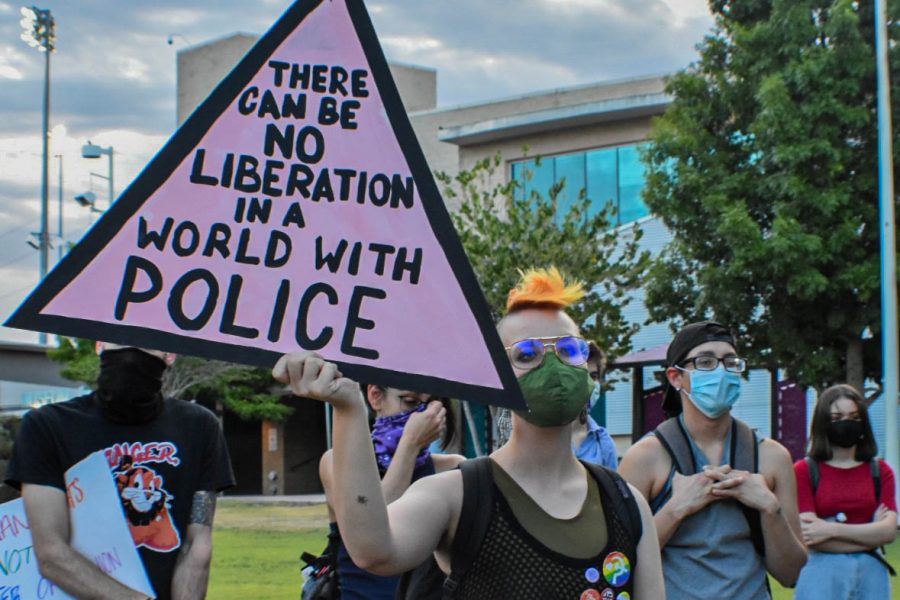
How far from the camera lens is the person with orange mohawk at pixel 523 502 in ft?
8.41

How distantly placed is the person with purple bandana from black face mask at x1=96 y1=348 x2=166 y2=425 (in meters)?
0.75

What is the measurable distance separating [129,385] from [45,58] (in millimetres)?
46551

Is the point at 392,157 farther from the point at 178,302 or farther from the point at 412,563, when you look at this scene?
the point at 412,563

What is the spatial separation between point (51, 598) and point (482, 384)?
1762mm

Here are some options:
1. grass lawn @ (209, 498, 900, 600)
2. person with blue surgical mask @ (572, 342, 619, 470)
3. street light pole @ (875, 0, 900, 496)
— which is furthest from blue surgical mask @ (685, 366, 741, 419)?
street light pole @ (875, 0, 900, 496)

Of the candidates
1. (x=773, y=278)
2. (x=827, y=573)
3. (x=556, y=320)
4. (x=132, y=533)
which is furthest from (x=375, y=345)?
(x=773, y=278)

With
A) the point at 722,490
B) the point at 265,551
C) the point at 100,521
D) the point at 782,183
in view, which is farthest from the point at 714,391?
the point at 782,183

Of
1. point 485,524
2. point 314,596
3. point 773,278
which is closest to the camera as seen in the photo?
point 485,524

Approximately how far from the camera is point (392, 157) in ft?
9.15

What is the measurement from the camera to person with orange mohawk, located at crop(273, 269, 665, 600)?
2562 millimetres

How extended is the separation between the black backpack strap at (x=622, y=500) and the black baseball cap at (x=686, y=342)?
70.4 inches

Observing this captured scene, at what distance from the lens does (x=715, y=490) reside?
4344 mm

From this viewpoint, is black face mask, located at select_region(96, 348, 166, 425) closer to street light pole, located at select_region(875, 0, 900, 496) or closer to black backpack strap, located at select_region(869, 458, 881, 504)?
black backpack strap, located at select_region(869, 458, 881, 504)

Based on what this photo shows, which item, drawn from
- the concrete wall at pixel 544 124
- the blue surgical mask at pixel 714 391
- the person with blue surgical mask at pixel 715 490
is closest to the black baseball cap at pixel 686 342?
the person with blue surgical mask at pixel 715 490
